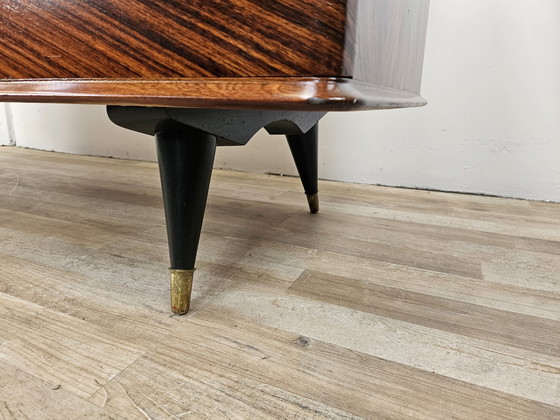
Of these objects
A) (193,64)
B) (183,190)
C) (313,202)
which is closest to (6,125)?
(313,202)

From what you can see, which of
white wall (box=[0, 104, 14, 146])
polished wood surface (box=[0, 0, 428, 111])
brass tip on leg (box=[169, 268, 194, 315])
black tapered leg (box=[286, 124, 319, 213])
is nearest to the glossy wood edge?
polished wood surface (box=[0, 0, 428, 111])

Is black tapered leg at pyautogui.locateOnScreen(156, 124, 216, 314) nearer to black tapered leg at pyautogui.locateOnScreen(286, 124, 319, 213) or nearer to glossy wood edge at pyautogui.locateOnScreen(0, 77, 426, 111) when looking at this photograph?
glossy wood edge at pyautogui.locateOnScreen(0, 77, 426, 111)

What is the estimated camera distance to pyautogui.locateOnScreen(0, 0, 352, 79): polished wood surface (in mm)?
375

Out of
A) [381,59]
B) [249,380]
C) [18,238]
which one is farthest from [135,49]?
[18,238]

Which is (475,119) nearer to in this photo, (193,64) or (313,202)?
(313,202)

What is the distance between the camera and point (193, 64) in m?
0.43

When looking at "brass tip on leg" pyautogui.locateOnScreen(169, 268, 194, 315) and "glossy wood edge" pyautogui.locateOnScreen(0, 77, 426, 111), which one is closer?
"glossy wood edge" pyautogui.locateOnScreen(0, 77, 426, 111)

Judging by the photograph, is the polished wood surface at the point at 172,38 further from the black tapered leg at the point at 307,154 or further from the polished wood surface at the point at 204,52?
the black tapered leg at the point at 307,154

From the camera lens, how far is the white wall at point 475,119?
50.1 inches

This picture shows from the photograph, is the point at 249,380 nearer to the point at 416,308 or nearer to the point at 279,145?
the point at 416,308

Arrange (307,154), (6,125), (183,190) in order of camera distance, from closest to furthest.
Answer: (183,190) → (307,154) → (6,125)

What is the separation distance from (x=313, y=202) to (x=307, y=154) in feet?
0.47

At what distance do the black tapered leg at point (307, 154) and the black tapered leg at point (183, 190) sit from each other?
0.43m

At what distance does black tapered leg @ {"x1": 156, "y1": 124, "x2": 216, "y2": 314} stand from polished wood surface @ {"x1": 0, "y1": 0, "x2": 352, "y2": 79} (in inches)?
4.5
